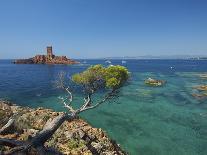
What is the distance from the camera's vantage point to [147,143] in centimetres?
3416

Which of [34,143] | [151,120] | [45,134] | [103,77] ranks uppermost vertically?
[103,77]

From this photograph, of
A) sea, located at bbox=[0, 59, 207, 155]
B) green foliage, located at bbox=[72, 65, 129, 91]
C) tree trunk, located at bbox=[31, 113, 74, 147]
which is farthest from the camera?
sea, located at bbox=[0, 59, 207, 155]

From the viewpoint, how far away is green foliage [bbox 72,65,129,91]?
97.7 feet

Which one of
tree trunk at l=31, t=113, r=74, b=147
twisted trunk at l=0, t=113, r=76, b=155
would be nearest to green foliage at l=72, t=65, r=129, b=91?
tree trunk at l=31, t=113, r=74, b=147

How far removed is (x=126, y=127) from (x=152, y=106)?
57.9ft

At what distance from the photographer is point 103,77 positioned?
30.4m

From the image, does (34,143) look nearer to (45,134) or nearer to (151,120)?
(45,134)

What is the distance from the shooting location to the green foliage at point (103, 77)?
97.7 ft

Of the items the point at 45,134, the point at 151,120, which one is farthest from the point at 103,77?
the point at 151,120

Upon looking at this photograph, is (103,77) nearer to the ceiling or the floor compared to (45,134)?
nearer to the ceiling

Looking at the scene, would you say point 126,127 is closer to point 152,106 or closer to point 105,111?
point 105,111

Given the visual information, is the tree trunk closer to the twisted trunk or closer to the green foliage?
the twisted trunk

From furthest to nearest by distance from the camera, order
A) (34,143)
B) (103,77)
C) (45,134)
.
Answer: (103,77) → (45,134) → (34,143)

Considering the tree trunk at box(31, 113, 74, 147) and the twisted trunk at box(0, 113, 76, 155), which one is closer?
the twisted trunk at box(0, 113, 76, 155)
